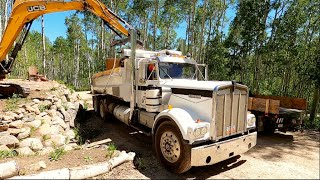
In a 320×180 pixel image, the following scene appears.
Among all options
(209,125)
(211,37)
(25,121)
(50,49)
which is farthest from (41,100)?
(50,49)

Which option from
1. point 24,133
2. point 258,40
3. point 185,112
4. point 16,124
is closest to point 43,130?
point 24,133

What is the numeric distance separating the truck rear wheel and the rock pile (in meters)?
3.14

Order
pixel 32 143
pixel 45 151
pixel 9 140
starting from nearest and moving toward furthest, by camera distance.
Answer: pixel 45 151, pixel 9 140, pixel 32 143

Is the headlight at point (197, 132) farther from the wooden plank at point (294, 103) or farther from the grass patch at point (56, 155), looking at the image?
the wooden plank at point (294, 103)

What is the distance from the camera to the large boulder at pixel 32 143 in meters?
7.21

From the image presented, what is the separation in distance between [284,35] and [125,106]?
14.4m

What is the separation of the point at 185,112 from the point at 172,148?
0.95 meters

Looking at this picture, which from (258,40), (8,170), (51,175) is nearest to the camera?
(51,175)

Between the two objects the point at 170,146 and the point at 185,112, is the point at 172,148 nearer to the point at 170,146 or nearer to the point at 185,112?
the point at 170,146

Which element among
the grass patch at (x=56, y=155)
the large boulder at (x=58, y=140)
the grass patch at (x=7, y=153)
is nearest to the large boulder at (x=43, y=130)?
the large boulder at (x=58, y=140)

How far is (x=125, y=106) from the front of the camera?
30.8ft

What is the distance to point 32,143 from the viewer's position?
7316 mm

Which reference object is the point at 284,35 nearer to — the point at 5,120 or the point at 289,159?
the point at 289,159

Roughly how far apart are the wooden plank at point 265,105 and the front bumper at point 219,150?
2824 millimetres
